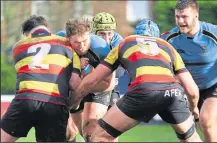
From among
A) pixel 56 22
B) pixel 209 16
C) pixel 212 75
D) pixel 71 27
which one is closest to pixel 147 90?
pixel 71 27

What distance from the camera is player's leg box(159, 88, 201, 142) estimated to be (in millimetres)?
7909

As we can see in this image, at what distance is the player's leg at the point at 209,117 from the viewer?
989cm

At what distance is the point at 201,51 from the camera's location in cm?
1005

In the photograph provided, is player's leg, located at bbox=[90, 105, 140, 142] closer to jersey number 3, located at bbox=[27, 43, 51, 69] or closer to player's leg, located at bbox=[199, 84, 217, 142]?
jersey number 3, located at bbox=[27, 43, 51, 69]

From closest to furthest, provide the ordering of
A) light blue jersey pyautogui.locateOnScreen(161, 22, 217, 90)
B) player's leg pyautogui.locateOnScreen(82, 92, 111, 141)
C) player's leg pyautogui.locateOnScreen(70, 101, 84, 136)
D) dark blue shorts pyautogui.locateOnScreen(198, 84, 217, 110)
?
light blue jersey pyautogui.locateOnScreen(161, 22, 217, 90) → dark blue shorts pyautogui.locateOnScreen(198, 84, 217, 110) → player's leg pyautogui.locateOnScreen(82, 92, 111, 141) → player's leg pyautogui.locateOnScreen(70, 101, 84, 136)

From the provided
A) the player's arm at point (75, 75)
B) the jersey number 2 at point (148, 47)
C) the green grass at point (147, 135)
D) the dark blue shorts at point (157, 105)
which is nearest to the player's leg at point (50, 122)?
the player's arm at point (75, 75)

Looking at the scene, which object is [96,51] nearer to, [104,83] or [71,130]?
[104,83]

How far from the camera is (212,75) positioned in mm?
10227

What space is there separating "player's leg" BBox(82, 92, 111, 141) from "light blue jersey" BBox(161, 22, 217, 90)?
1.21 m

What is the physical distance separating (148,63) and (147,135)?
7.90 meters

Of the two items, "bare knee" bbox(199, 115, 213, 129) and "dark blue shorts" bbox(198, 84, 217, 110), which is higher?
"dark blue shorts" bbox(198, 84, 217, 110)

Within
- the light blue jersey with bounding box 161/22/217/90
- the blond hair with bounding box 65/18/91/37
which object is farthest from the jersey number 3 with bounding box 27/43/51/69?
the light blue jersey with bounding box 161/22/217/90

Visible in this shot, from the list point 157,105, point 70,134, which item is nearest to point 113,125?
point 157,105

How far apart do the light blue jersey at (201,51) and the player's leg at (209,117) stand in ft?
0.68
